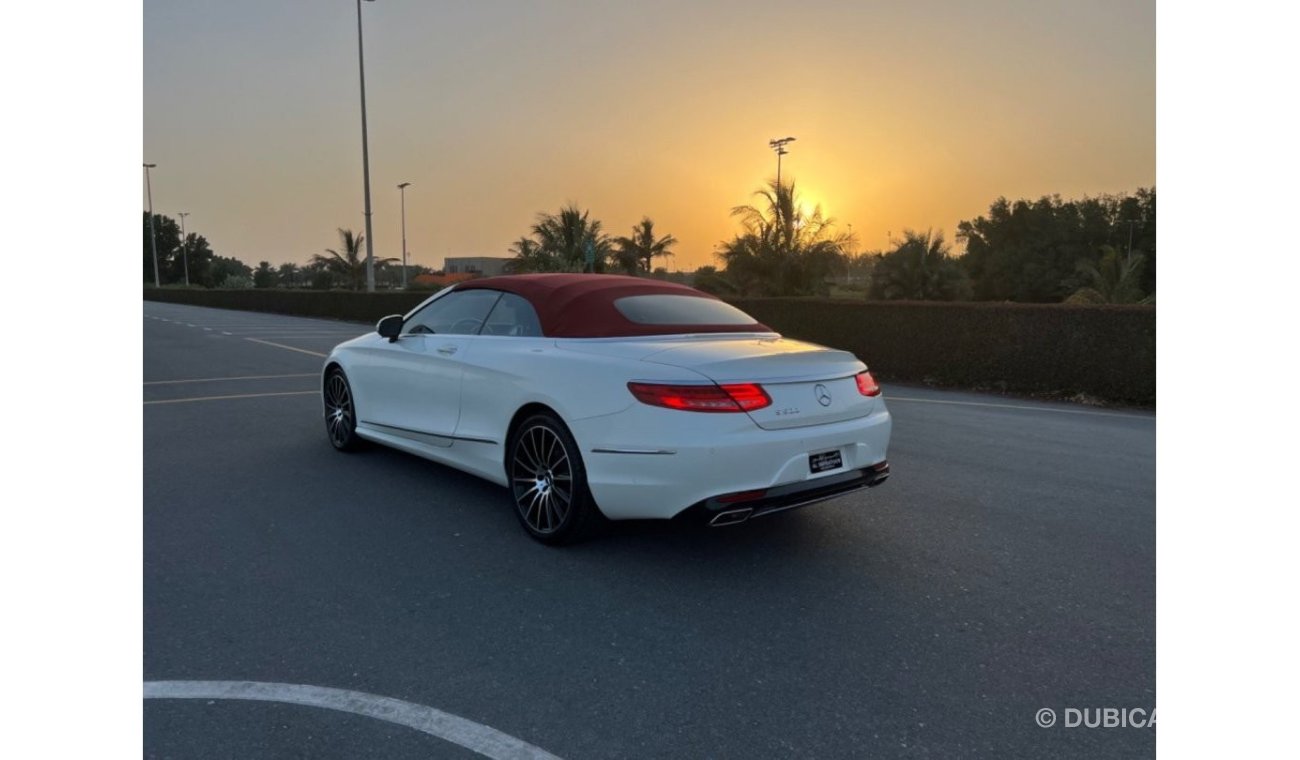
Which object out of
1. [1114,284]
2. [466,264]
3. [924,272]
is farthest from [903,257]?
[466,264]

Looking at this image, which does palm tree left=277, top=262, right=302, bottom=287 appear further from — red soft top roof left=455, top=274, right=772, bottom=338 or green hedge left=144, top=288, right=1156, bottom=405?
red soft top roof left=455, top=274, right=772, bottom=338

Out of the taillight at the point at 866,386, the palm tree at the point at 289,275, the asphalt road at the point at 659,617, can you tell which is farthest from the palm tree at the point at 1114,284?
the palm tree at the point at 289,275

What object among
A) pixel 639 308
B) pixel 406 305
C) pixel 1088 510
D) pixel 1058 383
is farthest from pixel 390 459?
pixel 406 305

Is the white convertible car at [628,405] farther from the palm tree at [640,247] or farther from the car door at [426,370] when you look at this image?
the palm tree at [640,247]

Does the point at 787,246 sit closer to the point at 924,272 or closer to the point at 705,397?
the point at 924,272

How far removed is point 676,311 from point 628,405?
1.25 meters

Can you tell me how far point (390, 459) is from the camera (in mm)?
6320

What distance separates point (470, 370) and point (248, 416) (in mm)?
4483

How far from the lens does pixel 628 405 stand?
12.5ft

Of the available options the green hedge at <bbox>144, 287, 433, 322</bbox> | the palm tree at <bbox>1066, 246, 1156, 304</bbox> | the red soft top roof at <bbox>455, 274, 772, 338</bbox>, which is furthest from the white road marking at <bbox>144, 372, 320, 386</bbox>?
the palm tree at <bbox>1066, 246, 1156, 304</bbox>

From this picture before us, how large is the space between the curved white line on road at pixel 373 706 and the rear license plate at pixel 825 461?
6.30 ft

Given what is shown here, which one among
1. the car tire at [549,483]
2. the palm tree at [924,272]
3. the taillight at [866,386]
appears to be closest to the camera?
the car tire at [549,483]

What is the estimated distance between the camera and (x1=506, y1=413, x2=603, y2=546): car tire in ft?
13.4

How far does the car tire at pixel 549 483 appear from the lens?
4094 mm
